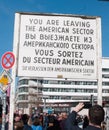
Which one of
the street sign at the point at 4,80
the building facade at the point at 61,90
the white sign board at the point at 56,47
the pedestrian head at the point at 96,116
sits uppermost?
the building facade at the point at 61,90

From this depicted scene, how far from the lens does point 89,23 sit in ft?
37.7

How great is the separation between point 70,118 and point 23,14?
6.27 meters

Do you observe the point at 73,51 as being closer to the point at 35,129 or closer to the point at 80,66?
the point at 80,66

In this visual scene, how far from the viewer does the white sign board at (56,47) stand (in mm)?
11008

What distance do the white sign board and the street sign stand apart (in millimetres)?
298

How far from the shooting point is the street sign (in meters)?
11.0

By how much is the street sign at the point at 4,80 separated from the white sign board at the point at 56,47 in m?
0.30

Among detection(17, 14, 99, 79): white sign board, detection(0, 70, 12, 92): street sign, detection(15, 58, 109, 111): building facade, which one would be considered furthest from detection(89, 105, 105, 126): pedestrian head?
detection(15, 58, 109, 111): building facade

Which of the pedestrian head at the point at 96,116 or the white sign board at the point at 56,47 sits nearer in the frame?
the pedestrian head at the point at 96,116

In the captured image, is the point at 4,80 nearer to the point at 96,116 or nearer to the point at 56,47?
the point at 56,47

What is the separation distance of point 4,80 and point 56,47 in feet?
5.32

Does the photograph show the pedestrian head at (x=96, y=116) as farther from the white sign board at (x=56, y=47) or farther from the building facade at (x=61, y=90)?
the building facade at (x=61, y=90)

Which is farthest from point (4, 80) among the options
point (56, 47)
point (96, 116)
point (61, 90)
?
point (61, 90)

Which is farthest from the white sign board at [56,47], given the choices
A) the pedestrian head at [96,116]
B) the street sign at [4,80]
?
the pedestrian head at [96,116]
